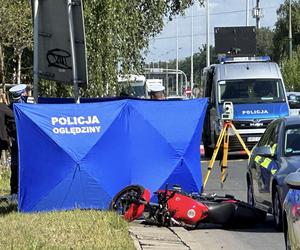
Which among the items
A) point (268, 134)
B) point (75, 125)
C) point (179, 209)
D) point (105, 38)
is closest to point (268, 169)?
point (268, 134)

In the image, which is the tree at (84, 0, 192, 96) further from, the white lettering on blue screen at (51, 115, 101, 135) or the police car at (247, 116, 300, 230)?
the white lettering on blue screen at (51, 115, 101, 135)

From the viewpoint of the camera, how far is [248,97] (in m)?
22.2

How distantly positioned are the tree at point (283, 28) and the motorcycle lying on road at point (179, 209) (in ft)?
218

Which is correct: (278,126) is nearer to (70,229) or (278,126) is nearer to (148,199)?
(148,199)

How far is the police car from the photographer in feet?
30.8

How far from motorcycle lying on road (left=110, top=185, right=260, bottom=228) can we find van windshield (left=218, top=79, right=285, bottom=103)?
12485 millimetres

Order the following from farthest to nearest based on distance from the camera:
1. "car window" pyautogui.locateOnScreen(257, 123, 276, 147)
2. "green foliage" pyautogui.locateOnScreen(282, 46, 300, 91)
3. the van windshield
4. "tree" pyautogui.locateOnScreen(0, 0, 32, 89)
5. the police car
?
"green foliage" pyautogui.locateOnScreen(282, 46, 300, 91) < the van windshield < "tree" pyautogui.locateOnScreen(0, 0, 32, 89) < "car window" pyautogui.locateOnScreen(257, 123, 276, 147) < the police car

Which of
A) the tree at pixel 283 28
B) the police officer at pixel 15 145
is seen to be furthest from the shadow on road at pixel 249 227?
the tree at pixel 283 28

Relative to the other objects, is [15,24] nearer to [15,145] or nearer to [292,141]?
[15,145]

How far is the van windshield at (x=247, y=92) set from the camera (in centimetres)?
2220

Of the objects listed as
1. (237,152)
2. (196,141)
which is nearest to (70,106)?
(196,141)

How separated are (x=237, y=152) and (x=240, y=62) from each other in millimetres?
3296

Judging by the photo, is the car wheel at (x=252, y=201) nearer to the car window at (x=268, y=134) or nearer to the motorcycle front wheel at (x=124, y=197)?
the car window at (x=268, y=134)

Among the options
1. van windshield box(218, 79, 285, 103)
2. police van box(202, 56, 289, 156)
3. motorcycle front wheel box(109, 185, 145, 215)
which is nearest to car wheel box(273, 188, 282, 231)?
motorcycle front wheel box(109, 185, 145, 215)
